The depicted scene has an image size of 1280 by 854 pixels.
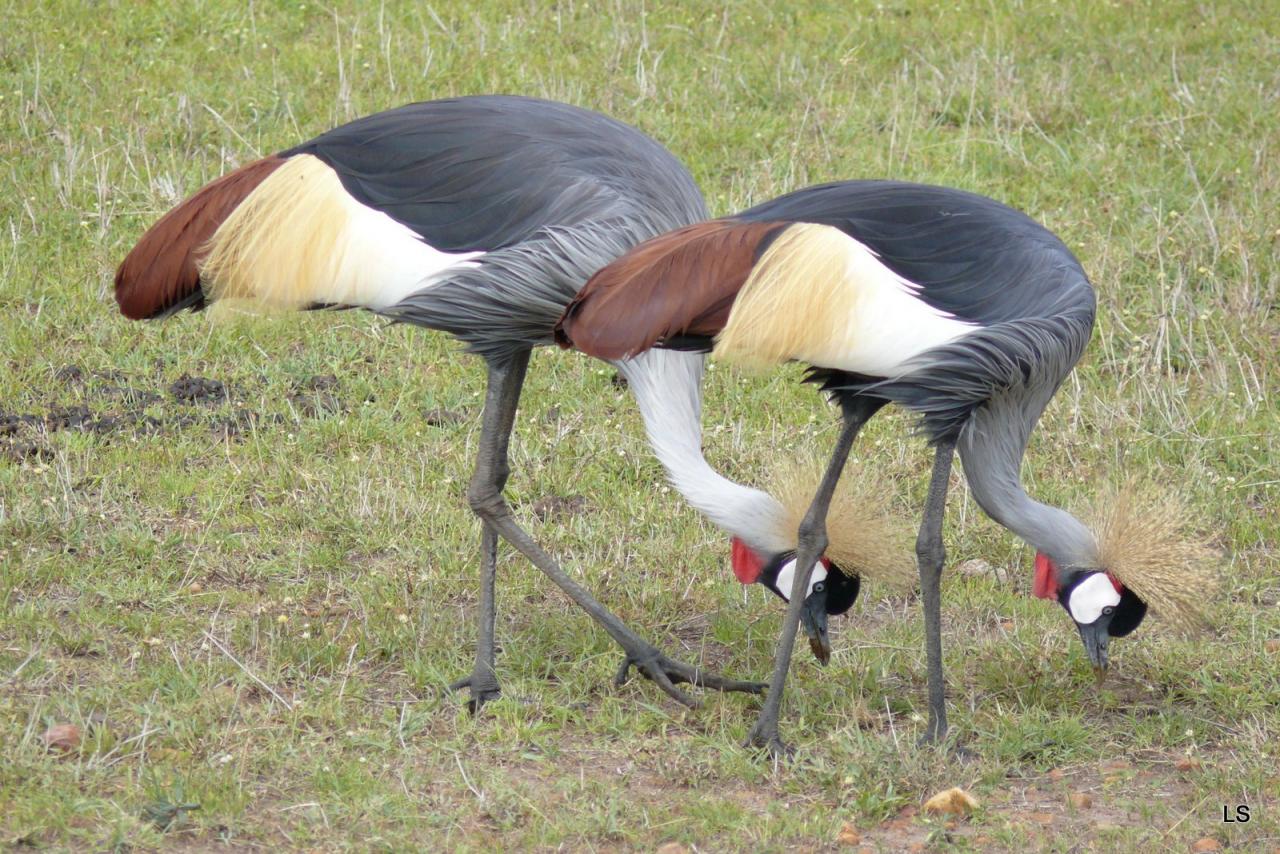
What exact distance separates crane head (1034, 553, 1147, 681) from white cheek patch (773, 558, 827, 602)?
16.8 inches

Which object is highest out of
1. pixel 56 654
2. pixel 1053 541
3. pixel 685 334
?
pixel 685 334

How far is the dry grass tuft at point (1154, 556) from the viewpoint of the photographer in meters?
3.14

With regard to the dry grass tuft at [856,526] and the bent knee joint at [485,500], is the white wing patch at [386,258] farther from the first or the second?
the dry grass tuft at [856,526]

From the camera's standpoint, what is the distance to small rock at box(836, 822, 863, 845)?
278 cm

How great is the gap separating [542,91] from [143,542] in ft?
8.92

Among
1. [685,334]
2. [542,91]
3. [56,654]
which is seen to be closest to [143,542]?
[56,654]

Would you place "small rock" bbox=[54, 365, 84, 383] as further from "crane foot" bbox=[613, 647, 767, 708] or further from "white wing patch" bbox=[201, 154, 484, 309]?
"crane foot" bbox=[613, 647, 767, 708]

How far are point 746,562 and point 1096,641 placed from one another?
711mm

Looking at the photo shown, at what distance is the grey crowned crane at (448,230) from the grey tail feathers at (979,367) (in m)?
0.53

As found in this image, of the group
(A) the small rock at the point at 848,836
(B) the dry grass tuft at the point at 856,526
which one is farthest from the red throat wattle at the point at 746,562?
(A) the small rock at the point at 848,836

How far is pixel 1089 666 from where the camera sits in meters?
3.43

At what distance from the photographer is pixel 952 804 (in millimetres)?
2883

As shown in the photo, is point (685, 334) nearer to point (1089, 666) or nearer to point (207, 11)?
point (1089, 666)

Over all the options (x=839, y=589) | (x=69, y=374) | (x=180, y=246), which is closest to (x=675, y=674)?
(x=839, y=589)
